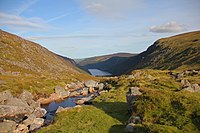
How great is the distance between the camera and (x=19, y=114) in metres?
52.7

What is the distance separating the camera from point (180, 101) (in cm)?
3073

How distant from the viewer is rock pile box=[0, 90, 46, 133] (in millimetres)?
40575

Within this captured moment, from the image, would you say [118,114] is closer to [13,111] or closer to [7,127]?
[7,127]

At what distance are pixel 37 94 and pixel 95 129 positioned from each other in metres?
52.6

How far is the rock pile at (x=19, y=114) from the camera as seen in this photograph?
40575 mm

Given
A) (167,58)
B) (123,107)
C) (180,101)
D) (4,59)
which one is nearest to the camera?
(180,101)

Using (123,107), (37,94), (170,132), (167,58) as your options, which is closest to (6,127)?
(123,107)

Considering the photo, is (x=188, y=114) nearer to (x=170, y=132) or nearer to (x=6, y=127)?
(x=170, y=132)

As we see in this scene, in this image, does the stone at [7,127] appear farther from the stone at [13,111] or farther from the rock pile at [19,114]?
the stone at [13,111]

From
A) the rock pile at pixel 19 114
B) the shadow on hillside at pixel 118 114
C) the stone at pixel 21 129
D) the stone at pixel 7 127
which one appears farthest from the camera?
the rock pile at pixel 19 114

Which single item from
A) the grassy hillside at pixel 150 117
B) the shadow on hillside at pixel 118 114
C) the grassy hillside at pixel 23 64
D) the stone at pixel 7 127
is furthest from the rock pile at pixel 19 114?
the grassy hillside at pixel 23 64

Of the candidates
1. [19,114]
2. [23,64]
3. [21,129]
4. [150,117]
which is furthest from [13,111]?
[23,64]

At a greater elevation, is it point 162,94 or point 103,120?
point 162,94

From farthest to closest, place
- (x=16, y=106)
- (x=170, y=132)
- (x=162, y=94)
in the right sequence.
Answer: (x=16, y=106)
(x=162, y=94)
(x=170, y=132)
